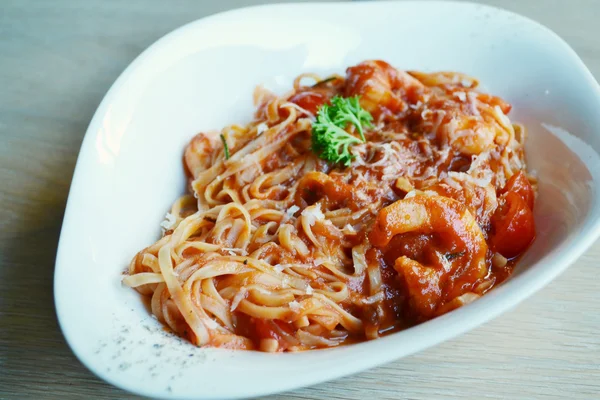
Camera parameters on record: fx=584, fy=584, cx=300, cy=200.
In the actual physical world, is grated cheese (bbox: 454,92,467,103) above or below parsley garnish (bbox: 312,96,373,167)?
above

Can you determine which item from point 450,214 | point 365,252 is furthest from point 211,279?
point 450,214

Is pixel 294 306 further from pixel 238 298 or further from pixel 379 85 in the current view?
pixel 379 85

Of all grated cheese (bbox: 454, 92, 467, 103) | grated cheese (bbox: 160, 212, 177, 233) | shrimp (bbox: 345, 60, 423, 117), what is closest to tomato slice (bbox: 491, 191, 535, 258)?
grated cheese (bbox: 454, 92, 467, 103)

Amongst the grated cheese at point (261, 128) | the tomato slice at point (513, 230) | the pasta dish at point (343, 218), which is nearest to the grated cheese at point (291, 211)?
the pasta dish at point (343, 218)

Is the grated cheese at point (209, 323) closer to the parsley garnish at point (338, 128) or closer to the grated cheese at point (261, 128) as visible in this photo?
the parsley garnish at point (338, 128)

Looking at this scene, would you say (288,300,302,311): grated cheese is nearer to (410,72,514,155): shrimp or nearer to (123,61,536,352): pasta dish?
(123,61,536,352): pasta dish
